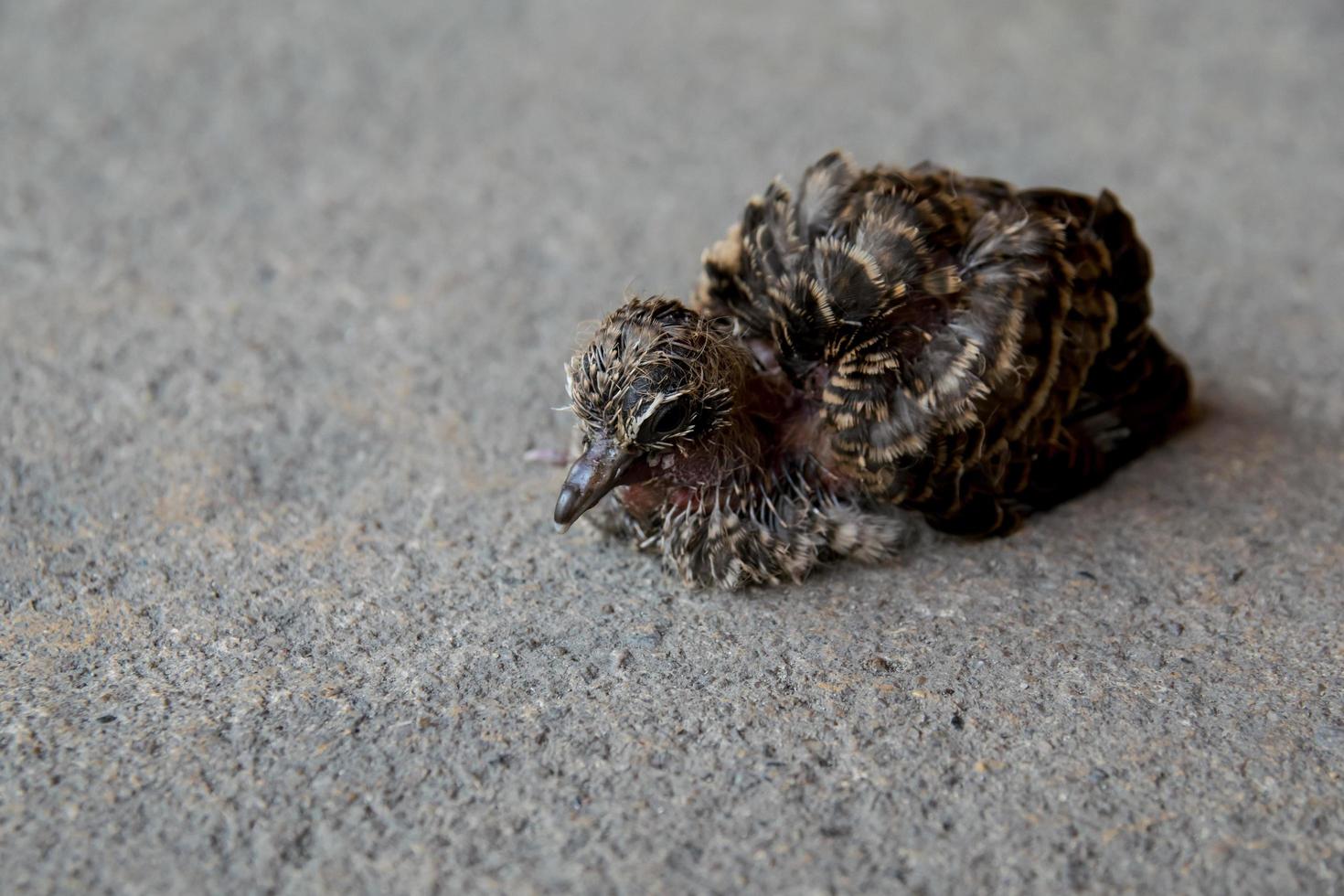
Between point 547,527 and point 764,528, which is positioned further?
point 547,527

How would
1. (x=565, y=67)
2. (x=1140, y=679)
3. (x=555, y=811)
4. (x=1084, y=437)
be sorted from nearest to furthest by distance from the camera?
(x=555, y=811) → (x=1140, y=679) → (x=1084, y=437) → (x=565, y=67)

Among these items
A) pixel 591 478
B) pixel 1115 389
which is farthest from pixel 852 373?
pixel 1115 389

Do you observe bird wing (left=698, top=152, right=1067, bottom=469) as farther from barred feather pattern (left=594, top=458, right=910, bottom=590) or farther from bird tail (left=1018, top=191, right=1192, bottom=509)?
bird tail (left=1018, top=191, right=1192, bottom=509)

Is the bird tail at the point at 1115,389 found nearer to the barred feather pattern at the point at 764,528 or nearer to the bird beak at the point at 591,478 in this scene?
the barred feather pattern at the point at 764,528

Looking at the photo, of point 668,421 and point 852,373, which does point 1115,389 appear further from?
point 668,421

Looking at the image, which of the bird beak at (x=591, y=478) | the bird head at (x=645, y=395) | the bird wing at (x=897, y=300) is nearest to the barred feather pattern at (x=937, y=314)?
the bird wing at (x=897, y=300)

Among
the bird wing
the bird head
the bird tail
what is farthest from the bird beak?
the bird tail

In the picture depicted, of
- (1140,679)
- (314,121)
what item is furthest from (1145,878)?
(314,121)

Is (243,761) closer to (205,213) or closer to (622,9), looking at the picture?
(205,213)
